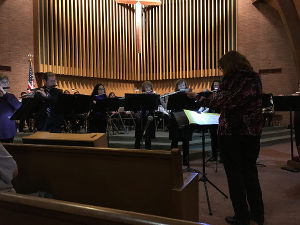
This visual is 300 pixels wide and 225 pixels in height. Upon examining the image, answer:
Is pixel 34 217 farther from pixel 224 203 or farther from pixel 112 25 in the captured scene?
pixel 112 25

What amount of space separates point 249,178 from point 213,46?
361 inches

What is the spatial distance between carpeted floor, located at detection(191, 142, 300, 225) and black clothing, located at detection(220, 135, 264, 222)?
0.26 m

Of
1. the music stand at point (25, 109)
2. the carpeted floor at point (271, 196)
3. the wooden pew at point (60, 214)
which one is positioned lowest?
the carpeted floor at point (271, 196)

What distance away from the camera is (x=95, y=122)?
530 cm

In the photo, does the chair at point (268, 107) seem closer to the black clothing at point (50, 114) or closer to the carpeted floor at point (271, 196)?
the carpeted floor at point (271, 196)

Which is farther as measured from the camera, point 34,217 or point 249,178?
point 249,178

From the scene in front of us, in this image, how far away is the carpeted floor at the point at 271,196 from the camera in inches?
108

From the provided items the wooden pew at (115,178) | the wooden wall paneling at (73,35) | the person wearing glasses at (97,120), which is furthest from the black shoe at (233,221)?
the wooden wall paneling at (73,35)

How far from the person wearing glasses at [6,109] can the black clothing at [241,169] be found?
9.45ft

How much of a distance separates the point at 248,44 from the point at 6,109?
9.12 meters

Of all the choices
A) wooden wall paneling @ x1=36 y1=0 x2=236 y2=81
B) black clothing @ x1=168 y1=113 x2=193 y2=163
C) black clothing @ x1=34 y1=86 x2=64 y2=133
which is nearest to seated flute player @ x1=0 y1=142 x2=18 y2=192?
black clothing @ x1=34 y1=86 x2=64 y2=133

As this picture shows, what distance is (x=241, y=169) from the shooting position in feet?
8.34

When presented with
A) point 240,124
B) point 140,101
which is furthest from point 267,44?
point 240,124

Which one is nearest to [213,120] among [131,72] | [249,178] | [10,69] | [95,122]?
[249,178]
